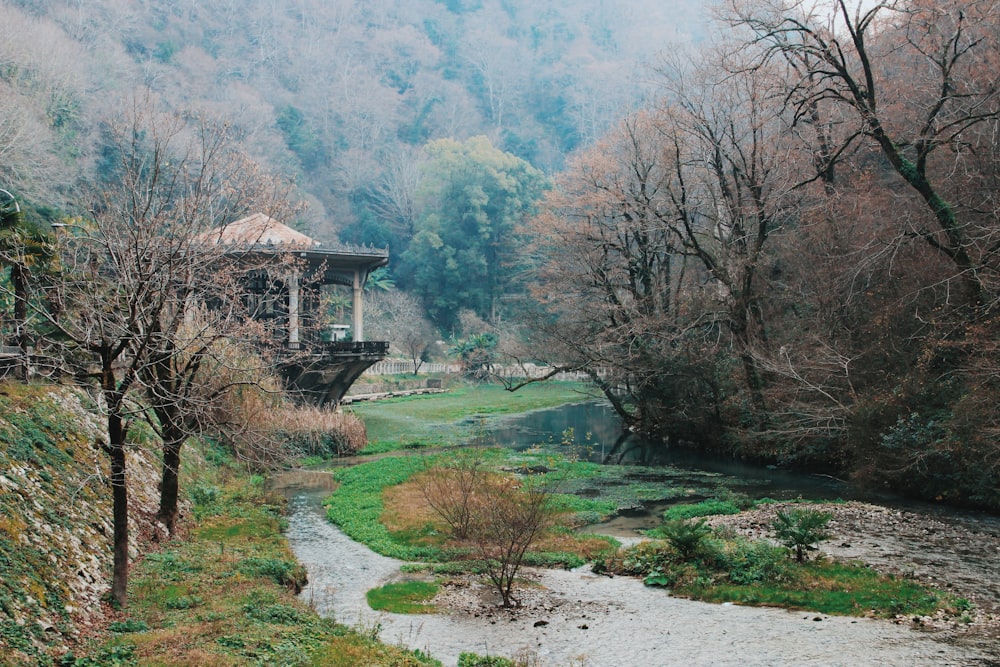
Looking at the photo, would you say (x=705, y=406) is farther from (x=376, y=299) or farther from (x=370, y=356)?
(x=376, y=299)

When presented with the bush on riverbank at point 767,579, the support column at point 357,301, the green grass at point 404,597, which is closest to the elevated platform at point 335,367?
the support column at point 357,301

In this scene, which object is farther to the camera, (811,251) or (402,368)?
(402,368)

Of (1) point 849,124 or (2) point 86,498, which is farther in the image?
(1) point 849,124

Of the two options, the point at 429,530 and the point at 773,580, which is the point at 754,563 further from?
the point at 429,530

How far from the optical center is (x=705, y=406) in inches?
1040

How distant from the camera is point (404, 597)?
1141 cm

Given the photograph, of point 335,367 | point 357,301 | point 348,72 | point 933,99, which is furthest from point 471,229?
point 933,99

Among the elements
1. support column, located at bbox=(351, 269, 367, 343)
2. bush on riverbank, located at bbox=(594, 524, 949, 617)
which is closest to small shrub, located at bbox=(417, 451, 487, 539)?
bush on riverbank, located at bbox=(594, 524, 949, 617)

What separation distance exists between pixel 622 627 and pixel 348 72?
3763 inches

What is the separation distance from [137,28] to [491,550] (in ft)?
267

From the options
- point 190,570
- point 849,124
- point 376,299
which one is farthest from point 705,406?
point 376,299

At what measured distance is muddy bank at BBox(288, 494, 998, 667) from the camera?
8523mm

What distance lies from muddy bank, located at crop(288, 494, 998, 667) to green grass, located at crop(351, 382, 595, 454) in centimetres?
1214

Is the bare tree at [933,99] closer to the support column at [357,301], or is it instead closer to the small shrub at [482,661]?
the small shrub at [482,661]
